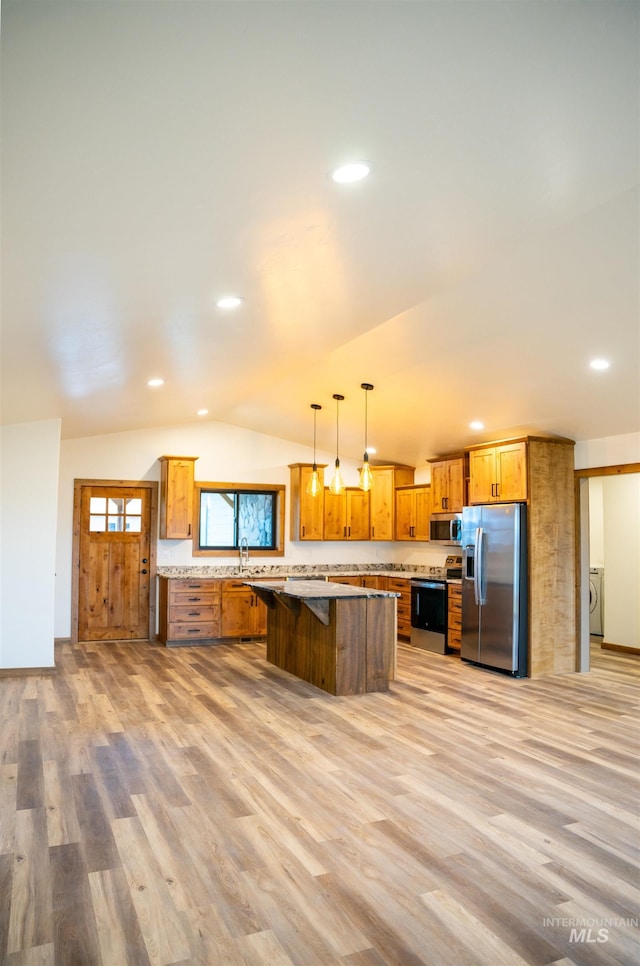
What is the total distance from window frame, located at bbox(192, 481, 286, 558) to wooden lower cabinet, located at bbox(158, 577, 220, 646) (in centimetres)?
70

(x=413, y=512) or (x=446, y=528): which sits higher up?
(x=413, y=512)

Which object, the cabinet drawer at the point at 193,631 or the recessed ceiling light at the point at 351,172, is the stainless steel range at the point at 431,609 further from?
the recessed ceiling light at the point at 351,172

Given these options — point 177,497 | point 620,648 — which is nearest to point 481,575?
point 620,648

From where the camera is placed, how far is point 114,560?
344 inches

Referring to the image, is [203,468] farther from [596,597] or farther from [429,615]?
[596,597]

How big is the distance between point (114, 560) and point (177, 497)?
115cm

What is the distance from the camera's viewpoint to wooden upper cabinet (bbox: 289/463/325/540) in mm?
9539

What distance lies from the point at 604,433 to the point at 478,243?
4089 mm

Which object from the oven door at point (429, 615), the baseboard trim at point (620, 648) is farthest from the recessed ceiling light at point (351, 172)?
the baseboard trim at point (620, 648)

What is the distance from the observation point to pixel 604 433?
6.75 meters

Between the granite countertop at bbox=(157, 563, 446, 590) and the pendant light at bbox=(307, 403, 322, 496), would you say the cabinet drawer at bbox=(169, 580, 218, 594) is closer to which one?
the granite countertop at bbox=(157, 563, 446, 590)

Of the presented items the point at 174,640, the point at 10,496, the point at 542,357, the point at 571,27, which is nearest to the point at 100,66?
the point at 571,27

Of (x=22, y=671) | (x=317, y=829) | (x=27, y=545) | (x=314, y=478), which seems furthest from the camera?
(x=314, y=478)

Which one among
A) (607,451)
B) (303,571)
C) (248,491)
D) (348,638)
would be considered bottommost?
(348,638)
